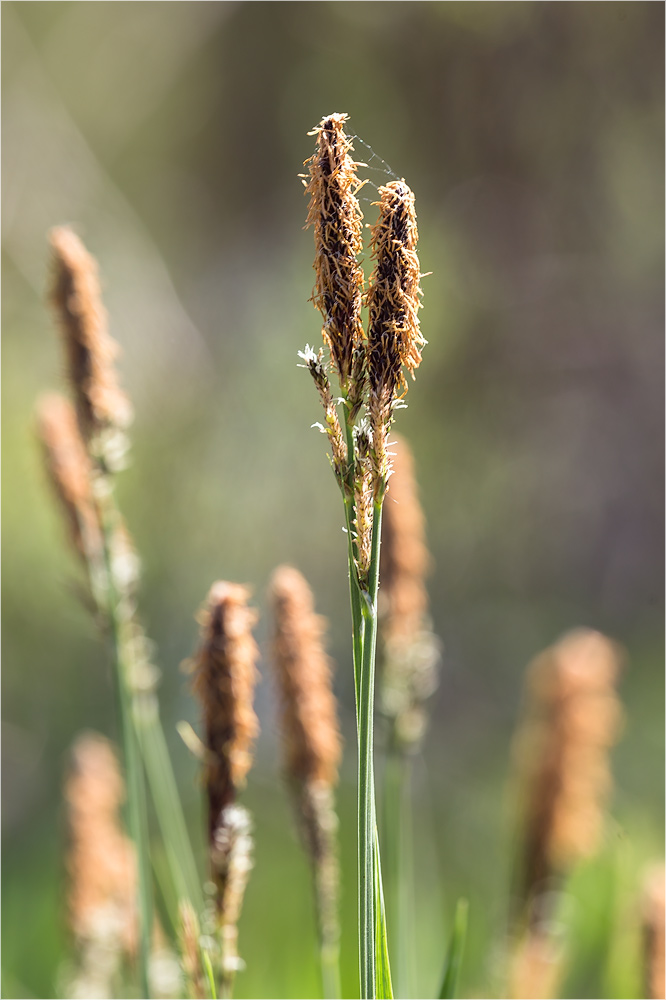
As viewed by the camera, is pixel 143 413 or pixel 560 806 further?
pixel 143 413

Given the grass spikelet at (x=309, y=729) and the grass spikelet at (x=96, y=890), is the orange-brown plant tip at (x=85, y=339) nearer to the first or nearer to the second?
the grass spikelet at (x=309, y=729)

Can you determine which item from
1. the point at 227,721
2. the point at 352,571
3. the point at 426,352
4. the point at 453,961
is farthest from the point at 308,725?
the point at 426,352

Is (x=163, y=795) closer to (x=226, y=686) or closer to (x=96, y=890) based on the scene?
(x=96, y=890)

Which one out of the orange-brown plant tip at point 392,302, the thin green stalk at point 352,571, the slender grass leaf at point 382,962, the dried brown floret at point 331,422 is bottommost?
the slender grass leaf at point 382,962

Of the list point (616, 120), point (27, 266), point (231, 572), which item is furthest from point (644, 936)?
point (27, 266)

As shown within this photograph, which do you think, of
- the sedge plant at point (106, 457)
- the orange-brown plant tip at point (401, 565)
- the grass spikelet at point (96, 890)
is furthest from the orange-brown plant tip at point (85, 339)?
the grass spikelet at point (96, 890)

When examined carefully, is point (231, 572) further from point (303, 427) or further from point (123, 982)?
point (123, 982)
